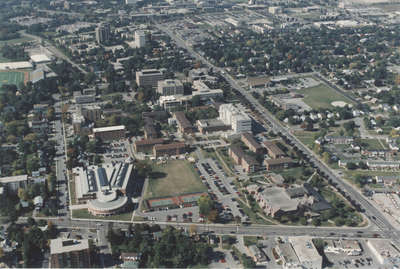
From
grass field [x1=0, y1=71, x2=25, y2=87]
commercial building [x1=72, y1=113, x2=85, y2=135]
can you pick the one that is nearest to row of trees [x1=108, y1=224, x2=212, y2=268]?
commercial building [x1=72, y1=113, x2=85, y2=135]

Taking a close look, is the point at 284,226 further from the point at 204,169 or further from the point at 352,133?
the point at 352,133

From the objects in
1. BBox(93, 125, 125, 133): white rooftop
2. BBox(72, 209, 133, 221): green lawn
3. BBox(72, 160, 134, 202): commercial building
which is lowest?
BBox(72, 209, 133, 221): green lawn

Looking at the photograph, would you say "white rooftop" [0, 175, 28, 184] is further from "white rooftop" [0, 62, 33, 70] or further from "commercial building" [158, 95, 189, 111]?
"white rooftop" [0, 62, 33, 70]

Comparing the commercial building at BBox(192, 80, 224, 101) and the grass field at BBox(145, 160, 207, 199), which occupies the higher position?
the commercial building at BBox(192, 80, 224, 101)

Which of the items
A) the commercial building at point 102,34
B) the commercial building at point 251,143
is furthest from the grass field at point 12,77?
the commercial building at point 251,143

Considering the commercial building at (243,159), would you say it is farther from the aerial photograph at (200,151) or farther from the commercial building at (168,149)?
the commercial building at (168,149)

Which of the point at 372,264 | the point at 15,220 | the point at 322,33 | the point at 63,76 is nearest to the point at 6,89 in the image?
the point at 63,76

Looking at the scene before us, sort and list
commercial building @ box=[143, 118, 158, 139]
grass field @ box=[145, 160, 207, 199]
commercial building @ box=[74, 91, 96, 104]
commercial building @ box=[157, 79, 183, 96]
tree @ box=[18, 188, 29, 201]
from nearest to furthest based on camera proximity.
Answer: tree @ box=[18, 188, 29, 201] → grass field @ box=[145, 160, 207, 199] → commercial building @ box=[143, 118, 158, 139] → commercial building @ box=[74, 91, 96, 104] → commercial building @ box=[157, 79, 183, 96]
